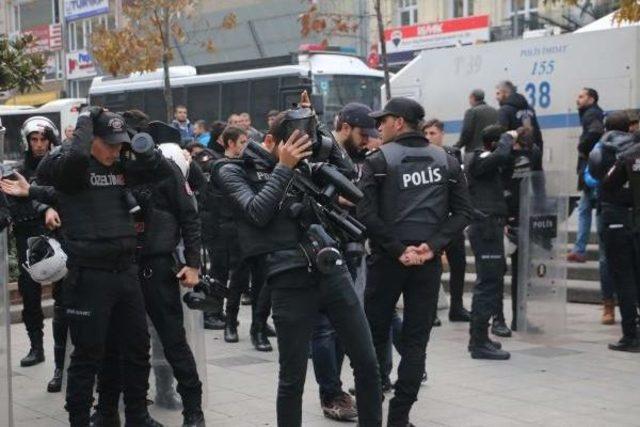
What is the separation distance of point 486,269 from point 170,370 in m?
3.03

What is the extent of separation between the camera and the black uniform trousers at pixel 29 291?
29.1 feet

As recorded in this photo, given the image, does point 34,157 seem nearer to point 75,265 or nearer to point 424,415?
point 75,265

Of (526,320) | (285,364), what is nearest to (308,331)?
(285,364)

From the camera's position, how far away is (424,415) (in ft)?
24.4

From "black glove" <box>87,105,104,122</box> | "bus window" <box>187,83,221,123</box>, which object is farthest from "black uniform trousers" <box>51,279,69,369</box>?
"bus window" <box>187,83,221,123</box>

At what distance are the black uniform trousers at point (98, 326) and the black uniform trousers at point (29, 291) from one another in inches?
102

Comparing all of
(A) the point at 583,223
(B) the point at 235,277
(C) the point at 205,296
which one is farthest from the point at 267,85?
(C) the point at 205,296

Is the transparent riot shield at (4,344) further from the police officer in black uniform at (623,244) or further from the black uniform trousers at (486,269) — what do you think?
the police officer in black uniform at (623,244)

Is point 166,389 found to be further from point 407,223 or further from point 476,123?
point 476,123

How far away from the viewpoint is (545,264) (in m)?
10.4

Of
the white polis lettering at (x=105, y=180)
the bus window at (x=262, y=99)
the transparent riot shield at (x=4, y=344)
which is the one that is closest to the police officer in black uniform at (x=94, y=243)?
the white polis lettering at (x=105, y=180)

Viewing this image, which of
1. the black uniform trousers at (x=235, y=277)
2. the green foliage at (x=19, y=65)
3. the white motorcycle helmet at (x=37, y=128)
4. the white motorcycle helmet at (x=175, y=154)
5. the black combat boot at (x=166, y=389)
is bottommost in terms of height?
the black combat boot at (x=166, y=389)

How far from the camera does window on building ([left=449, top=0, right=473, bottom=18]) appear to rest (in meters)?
35.0

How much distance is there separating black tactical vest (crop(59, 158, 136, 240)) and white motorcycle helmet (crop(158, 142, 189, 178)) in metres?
0.78
